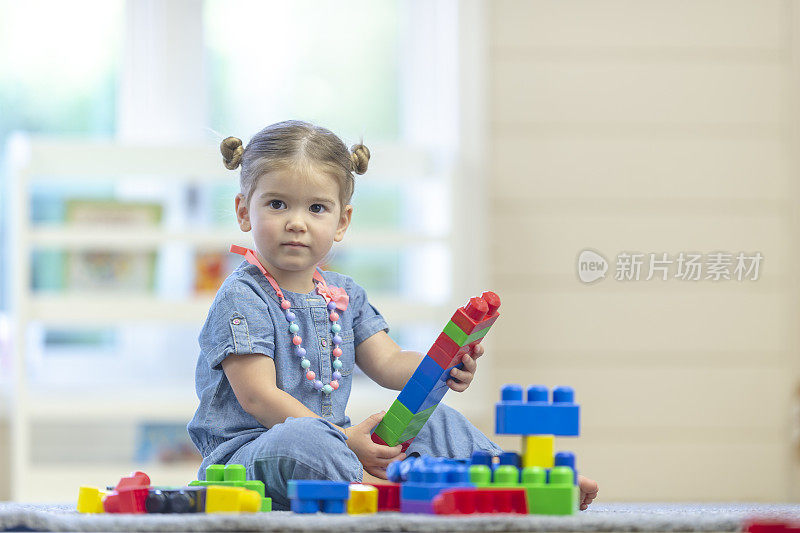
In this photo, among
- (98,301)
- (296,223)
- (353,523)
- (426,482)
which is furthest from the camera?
(98,301)

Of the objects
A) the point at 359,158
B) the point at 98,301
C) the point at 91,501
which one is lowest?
the point at 91,501

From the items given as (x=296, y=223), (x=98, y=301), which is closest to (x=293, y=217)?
(x=296, y=223)

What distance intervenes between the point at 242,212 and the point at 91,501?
385 mm

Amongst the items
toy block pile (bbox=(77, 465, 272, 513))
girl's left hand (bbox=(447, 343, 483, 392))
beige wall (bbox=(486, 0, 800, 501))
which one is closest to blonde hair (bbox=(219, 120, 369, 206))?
girl's left hand (bbox=(447, 343, 483, 392))

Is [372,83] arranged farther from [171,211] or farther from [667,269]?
[667,269]

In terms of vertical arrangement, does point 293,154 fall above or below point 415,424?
above

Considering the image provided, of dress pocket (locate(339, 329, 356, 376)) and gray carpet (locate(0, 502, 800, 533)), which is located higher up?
dress pocket (locate(339, 329, 356, 376))

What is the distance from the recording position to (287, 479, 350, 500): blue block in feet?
2.65

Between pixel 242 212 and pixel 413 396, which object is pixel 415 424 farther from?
pixel 242 212

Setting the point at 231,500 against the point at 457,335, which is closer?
the point at 231,500

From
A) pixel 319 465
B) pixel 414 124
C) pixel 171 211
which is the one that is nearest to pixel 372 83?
pixel 414 124

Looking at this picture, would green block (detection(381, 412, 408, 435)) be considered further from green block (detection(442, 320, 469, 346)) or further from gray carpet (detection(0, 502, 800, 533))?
gray carpet (detection(0, 502, 800, 533))

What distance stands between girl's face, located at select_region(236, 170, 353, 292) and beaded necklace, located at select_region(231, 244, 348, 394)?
0.10 ft

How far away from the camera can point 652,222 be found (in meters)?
2.37
